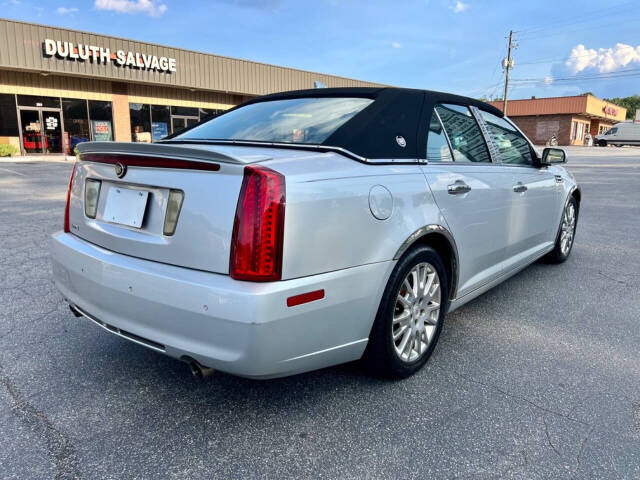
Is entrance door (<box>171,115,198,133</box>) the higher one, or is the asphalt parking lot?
entrance door (<box>171,115,198,133</box>)

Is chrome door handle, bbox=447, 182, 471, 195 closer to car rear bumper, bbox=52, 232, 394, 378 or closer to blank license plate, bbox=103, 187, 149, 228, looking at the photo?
car rear bumper, bbox=52, 232, 394, 378

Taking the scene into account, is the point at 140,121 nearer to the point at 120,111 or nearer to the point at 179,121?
the point at 120,111

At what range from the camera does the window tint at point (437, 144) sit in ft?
9.22

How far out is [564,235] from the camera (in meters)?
4.90

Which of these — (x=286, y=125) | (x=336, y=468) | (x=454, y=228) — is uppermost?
(x=286, y=125)

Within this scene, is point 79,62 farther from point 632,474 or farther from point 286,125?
point 632,474

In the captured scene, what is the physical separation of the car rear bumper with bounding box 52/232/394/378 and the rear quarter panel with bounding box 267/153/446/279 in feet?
0.23

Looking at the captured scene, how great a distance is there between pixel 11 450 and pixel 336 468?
1.36 meters

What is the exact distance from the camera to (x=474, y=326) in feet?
11.1

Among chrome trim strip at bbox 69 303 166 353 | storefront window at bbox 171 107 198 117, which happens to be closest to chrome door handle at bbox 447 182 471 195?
chrome trim strip at bbox 69 303 166 353

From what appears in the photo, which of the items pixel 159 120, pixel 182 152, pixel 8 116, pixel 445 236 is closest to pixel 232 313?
pixel 182 152

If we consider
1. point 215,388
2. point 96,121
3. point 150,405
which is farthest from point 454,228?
point 96,121

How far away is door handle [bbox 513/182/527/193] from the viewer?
3510 millimetres

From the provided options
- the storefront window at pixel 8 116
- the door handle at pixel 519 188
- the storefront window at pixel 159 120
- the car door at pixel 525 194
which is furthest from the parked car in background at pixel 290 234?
the storefront window at pixel 159 120
